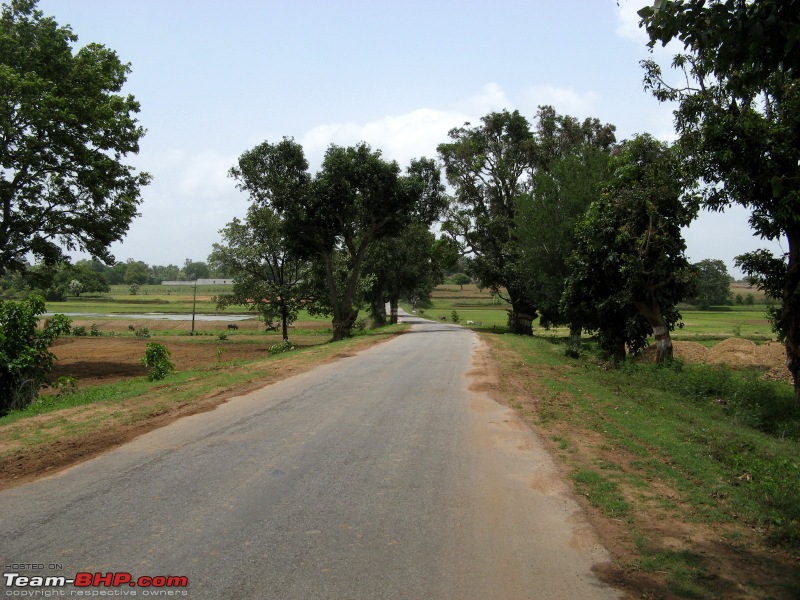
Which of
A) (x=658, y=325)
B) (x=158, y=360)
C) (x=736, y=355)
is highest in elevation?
(x=658, y=325)

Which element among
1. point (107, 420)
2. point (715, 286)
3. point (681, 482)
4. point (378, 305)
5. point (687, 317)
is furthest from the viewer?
point (715, 286)

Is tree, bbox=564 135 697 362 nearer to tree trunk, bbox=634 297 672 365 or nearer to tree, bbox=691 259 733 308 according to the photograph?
tree trunk, bbox=634 297 672 365

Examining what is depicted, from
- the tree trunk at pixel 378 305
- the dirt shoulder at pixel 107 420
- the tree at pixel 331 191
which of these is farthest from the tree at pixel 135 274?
the dirt shoulder at pixel 107 420

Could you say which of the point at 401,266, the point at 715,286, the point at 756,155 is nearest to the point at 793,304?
the point at 756,155

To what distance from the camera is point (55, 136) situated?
77.4 feet

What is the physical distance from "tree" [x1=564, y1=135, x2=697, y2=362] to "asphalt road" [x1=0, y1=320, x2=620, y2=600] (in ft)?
42.0

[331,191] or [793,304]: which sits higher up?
[331,191]

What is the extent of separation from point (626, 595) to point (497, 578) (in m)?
0.96

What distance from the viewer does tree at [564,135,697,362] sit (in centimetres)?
1977

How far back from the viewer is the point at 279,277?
41.3 meters

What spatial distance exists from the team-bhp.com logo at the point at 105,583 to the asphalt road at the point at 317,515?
0.15 ft

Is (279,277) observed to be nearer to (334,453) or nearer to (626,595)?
(334,453)

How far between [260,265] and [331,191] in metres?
11.8

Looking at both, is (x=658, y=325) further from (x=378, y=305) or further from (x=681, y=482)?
(x=378, y=305)
